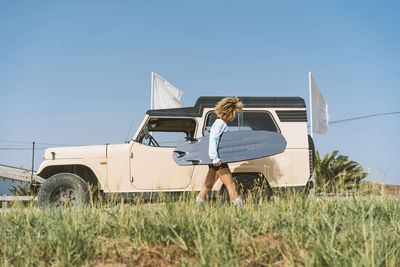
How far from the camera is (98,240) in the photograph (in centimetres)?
337

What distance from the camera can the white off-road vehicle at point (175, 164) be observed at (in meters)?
6.38

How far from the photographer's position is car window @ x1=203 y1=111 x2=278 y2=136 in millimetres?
6586

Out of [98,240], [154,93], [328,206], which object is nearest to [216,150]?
[328,206]

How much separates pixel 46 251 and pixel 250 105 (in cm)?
442

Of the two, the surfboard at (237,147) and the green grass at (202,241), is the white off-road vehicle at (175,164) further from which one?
the green grass at (202,241)

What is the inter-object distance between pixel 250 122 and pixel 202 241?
3722 millimetres

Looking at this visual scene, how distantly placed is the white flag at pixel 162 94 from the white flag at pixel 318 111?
186 inches

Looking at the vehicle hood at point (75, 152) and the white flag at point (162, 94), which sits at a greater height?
the white flag at point (162, 94)

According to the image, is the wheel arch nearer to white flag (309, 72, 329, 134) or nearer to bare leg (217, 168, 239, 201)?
bare leg (217, 168, 239, 201)

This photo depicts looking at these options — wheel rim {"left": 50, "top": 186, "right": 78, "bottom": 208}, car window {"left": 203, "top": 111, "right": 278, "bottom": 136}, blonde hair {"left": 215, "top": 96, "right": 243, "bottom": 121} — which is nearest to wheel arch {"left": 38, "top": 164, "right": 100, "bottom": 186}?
wheel rim {"left": 50, "top": 186, "right": 78, "bottom": 208}

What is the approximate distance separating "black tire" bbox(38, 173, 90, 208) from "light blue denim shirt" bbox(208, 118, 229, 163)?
2.59 m

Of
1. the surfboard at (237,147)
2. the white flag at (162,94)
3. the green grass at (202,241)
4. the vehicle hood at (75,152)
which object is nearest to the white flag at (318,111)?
the surfboard at (237,147)

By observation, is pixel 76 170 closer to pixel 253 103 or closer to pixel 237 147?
pixel 237 147

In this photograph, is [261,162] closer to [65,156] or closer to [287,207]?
[287,207]
